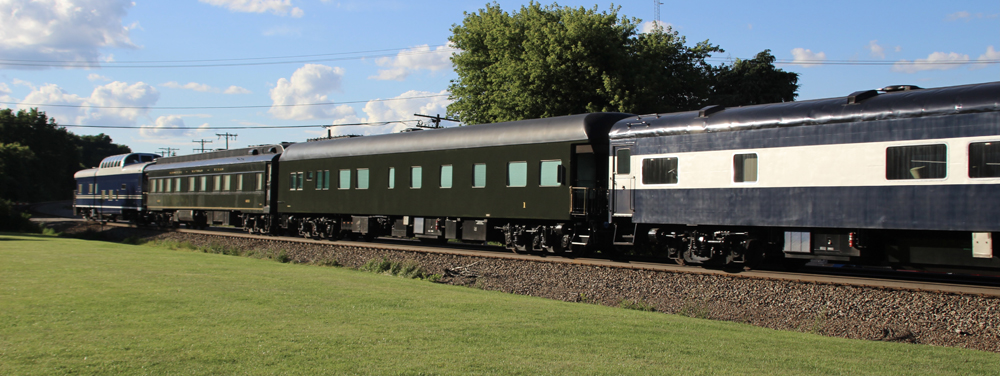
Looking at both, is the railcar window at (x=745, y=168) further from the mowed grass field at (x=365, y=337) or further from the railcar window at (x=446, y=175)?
the railcar window at (x=446, y=175)

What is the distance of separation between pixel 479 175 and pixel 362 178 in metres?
6.14

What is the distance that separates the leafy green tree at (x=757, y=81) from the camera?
39.6m

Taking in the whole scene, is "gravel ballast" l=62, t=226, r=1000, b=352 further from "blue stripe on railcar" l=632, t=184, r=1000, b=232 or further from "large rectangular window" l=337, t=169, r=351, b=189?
"large rectangular window" l=337, t=169, r=351, b=189

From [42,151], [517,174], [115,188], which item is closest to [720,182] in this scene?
[517,174]

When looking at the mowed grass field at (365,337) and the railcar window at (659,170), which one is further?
the railcar window at (659,170)

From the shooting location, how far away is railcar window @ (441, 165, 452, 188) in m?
19.7

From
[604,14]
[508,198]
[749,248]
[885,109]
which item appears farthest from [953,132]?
[604,14]

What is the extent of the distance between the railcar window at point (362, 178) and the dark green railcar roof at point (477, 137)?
605 mm

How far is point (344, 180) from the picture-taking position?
79.5 feet

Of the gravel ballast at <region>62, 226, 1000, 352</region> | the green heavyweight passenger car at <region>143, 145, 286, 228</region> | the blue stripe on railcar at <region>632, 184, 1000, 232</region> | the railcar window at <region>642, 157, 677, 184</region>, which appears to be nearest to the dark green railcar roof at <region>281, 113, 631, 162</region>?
the railcar window at <region>642, 157, 677, 184</region>

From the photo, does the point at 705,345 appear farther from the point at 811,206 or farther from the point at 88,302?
the point at 88,302

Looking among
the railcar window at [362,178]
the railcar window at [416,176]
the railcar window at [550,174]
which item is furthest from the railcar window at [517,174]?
the railcar window at [362,178]

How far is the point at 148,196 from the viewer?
3856cm

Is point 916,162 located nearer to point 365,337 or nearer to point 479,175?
point 365,337
